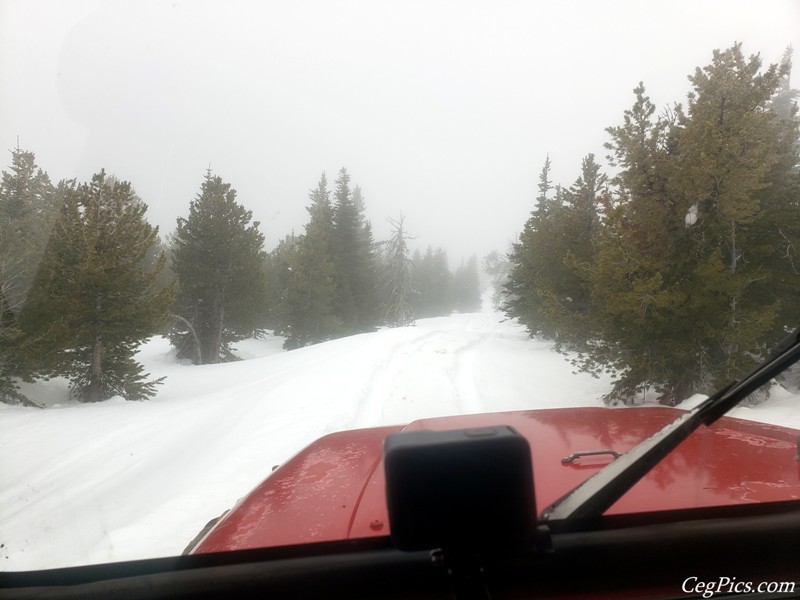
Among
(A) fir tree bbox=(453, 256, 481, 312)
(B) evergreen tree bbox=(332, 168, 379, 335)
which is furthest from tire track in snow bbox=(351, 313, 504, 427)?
(A) fir tree bbox=(453, 256, 481, 312)

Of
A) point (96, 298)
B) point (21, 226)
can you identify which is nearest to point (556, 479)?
point (21, 226)

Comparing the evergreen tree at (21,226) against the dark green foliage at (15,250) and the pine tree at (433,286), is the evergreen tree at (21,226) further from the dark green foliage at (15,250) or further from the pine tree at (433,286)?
the pine tree at (433,286)

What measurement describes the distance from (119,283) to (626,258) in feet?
40.6

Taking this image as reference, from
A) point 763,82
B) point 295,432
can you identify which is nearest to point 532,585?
point 295,432

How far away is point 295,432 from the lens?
21.3ft

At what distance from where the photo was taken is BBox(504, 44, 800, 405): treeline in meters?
6.77

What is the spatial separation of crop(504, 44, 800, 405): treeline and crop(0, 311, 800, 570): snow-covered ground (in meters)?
1.12

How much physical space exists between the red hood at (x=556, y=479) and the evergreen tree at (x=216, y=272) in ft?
67.3

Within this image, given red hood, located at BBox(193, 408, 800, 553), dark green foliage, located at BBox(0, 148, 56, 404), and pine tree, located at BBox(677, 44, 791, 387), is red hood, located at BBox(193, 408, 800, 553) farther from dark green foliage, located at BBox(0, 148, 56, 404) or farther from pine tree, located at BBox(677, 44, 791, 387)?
dark green foliage, located at BBox(0, 148, 56, 404)

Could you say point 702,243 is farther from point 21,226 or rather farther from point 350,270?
point 350,270

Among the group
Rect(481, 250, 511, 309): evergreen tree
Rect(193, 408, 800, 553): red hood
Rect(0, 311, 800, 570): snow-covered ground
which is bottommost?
Answer: Rect(0, 311, 800, 570): snow-covered ground

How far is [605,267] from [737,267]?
205 centimetres

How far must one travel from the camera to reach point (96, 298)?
40.3ft

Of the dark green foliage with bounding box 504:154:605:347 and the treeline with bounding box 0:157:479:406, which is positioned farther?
the treeline with bounding box 0:157:479:406
